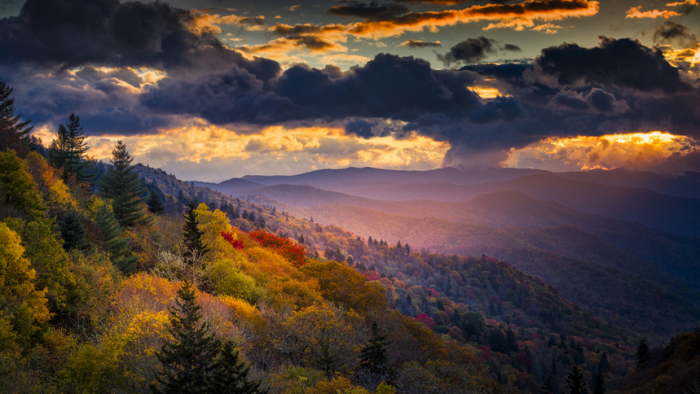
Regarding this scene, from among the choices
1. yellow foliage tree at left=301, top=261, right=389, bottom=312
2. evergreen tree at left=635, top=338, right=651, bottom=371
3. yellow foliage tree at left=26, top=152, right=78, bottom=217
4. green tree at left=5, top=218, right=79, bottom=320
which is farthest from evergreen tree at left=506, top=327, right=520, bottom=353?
green tree at left=5, top=218, right=79, bottom=320

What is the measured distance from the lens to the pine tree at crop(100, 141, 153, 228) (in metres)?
58.9

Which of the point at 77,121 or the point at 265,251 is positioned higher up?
the point at 77,121

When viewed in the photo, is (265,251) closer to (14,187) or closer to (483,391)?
(14,187)

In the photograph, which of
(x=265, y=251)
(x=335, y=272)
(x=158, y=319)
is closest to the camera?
(x=158, y=319)

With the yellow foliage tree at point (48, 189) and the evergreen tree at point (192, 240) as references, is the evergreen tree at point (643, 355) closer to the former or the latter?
the evergreen tree at point (192, 240)

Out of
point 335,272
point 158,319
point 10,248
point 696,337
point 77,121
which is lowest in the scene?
point 696,337

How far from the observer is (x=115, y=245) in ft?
143

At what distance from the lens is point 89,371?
2192 cm

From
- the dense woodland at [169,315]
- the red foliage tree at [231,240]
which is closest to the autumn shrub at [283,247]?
the dense woodland at [169,315]

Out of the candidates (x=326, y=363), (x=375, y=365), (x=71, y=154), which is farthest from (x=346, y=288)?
(x=71, y=154)

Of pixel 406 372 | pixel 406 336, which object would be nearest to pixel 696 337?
pixel 406 336

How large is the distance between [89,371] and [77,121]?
3415 inches

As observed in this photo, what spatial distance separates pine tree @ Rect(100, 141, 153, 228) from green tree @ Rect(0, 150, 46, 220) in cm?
1818

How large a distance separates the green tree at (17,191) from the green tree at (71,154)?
3023cm
